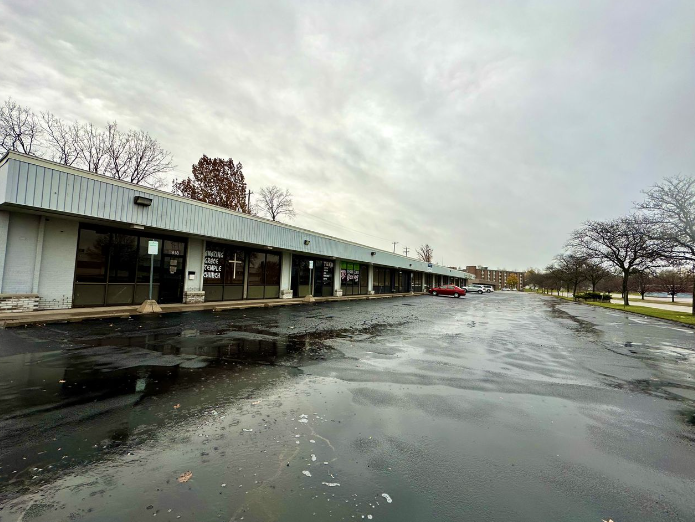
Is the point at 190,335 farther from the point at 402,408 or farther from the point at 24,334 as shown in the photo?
the point at 402,408

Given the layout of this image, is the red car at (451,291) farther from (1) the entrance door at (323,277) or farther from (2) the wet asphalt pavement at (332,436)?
(2) the wet asphalt pavement at (332,436)

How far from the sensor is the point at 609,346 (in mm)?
10539

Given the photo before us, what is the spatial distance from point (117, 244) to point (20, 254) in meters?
3.25

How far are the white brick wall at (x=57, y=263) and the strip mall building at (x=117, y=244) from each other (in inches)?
1.2

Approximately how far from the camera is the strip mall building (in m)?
11.2

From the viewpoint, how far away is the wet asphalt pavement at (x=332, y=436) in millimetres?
2568

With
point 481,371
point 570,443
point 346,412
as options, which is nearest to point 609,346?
point 481,371

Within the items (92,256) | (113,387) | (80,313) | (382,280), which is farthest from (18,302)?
(382,280)

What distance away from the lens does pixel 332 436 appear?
3.66 meters

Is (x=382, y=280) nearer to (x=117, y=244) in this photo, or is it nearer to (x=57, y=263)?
(x=117, y=244)

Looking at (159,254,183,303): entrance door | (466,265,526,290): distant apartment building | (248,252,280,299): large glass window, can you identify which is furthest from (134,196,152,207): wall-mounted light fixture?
(466,265,526,290): distant apartment building

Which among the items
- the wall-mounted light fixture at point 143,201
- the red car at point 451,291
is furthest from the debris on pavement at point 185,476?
the red car at point 451,291

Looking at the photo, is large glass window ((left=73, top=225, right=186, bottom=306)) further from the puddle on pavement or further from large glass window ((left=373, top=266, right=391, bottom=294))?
large glass window ((left=373, top=266, right=391, bottom=294))

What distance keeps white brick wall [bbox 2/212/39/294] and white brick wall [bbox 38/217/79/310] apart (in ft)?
1.06
